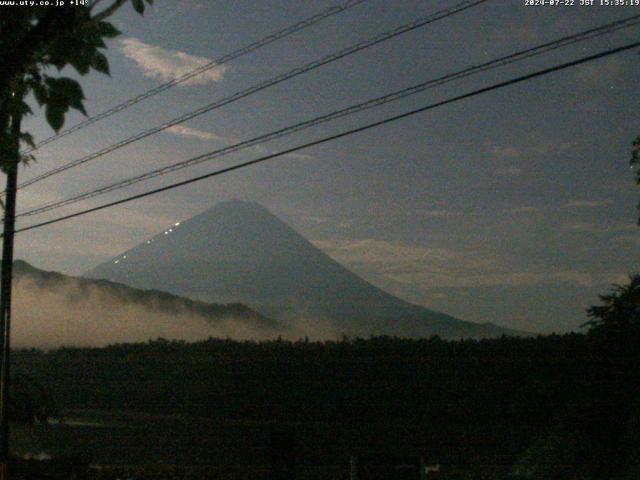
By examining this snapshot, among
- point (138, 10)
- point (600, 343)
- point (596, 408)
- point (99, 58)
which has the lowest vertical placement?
point (596, 408)

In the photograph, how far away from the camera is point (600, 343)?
47.8 feet

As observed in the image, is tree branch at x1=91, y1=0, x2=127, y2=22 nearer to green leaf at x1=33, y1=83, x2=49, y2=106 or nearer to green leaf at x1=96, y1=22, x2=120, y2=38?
green leaf at x1=96, y1=22, x2=120, y2=38

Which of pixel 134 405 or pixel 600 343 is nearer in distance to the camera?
pixel 600 343

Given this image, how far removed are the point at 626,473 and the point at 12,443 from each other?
23038mm

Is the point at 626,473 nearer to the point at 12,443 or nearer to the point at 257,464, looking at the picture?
the point at 257,464

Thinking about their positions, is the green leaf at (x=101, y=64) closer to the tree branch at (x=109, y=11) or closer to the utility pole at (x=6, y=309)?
the tree branch at (x=109, y=11)

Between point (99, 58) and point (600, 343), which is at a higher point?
point (99, 58)

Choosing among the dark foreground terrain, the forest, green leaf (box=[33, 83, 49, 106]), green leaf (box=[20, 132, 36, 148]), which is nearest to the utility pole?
the dark foreground terrain

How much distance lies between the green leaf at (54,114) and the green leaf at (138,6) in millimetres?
860

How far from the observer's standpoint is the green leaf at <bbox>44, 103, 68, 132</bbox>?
4688 millimetres

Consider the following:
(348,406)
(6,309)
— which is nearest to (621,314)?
(6,309)

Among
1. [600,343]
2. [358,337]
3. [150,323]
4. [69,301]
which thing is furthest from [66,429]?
[69,301]

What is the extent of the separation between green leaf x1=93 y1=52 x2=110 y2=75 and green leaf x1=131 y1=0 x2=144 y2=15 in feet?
1.46

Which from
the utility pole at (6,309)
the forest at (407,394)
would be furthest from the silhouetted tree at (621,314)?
the utility pole at (6,309)
